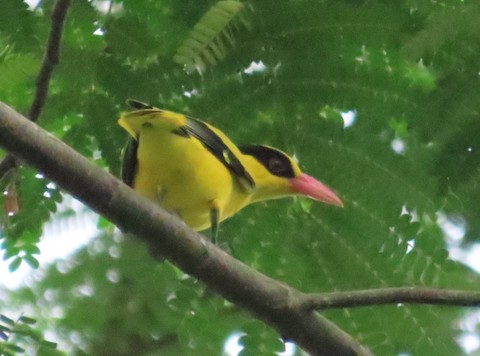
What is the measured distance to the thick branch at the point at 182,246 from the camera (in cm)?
150

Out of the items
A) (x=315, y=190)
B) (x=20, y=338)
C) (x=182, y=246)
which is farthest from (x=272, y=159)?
(x=20, y=338)

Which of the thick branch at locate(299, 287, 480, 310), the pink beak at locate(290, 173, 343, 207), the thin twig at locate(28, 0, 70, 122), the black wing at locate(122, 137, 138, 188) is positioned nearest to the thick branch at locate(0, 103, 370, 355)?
the thick branch at locate(299, 287, 480, 310)

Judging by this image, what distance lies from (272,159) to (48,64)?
74cm

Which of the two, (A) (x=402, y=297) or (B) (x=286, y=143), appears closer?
(A) (x=402, y=297)

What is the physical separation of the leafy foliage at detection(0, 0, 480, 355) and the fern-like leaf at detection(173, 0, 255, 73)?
1.05 feet

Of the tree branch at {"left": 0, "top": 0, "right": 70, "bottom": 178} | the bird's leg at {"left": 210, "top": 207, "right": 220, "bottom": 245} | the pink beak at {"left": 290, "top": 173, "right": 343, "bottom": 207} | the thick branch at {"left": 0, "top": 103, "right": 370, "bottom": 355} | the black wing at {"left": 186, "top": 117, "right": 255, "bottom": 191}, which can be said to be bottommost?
the thick branch at {"left": 0, "top": 103, "right": 370, "bottom": 355}

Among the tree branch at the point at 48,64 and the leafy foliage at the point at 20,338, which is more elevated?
the tree branch at the point at 48,64

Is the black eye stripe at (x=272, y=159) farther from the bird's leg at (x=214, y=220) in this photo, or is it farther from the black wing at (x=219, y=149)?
the bird's leg at (x=214, y=220)

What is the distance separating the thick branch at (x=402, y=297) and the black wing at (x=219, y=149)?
59 centimetres

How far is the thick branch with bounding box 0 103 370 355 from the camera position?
1499 millimetres

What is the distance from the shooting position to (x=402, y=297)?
158 cm

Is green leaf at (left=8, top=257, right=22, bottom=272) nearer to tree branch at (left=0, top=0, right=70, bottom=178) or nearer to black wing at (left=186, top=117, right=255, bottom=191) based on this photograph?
tree branch at (left=0, top=0, right=70, bottom=178)

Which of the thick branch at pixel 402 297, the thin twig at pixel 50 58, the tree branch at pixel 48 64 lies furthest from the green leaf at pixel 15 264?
the thick branch at pixel 402 297

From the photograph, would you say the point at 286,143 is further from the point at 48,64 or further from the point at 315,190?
the point at 48,64
